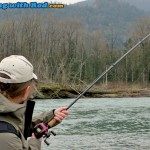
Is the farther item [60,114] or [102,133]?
[102,133]

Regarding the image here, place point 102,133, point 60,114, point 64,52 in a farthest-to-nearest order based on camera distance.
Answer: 1. point 64,52
2. point 102,133
3. point 60,114

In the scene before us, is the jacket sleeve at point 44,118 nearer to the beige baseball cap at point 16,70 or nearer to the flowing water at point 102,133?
the beige baseball cap at point 16,70

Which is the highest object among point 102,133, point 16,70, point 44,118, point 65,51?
point 16,70

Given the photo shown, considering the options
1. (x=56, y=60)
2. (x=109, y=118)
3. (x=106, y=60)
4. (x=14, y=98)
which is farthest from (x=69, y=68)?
(x=14, y=98)

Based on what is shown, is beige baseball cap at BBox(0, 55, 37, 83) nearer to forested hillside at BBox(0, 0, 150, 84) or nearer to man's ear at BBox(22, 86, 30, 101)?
man's ear at BBox(22, 86, 30, 101)

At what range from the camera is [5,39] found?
61438 mm

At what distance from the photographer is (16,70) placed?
1.98m

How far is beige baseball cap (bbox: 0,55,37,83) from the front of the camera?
1948 millimetres

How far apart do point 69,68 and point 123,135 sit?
41.6 m

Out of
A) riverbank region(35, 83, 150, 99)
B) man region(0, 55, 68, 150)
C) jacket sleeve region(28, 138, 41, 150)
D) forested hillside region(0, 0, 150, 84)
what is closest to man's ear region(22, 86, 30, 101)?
man region(0, 55, 68, 150)

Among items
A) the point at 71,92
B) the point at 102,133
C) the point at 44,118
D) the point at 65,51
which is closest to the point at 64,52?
the point at 65,51

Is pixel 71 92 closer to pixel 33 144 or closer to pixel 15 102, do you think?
pixel 33 144

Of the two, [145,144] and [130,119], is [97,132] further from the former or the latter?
[130,119]

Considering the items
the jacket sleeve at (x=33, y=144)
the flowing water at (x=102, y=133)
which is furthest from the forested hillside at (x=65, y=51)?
the jacket sleeve at (x=33, y=144)
